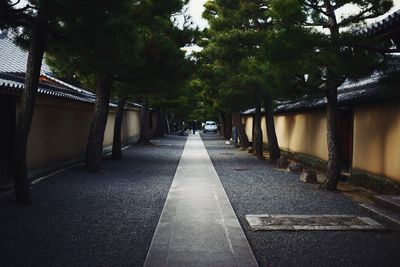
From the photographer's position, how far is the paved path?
497 cm

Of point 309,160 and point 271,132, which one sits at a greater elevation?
point 271,132

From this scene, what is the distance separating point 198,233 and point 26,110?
4398 mm

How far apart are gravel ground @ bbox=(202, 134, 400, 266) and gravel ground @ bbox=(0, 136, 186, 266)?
5.55 ft

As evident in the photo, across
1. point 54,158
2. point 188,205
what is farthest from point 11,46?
point 188,205

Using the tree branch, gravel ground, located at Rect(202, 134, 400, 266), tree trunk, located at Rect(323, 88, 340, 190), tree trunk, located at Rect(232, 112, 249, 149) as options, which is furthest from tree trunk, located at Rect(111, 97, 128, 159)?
the tree branch

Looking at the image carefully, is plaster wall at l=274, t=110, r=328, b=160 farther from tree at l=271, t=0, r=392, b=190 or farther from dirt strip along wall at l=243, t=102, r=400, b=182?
tree at l=271, t=0, r=392, b=190

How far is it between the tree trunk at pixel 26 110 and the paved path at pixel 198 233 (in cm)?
299

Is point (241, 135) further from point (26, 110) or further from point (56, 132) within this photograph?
point (26, 110)

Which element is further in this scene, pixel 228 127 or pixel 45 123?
pixel 228 127

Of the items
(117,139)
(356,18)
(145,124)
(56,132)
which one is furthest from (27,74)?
(145,124)

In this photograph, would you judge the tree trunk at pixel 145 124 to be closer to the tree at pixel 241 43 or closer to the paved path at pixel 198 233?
the tree at pixel 241 43

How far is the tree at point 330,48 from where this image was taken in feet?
23.0

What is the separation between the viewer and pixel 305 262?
16.2 ft

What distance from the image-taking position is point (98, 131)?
13.7 meters
